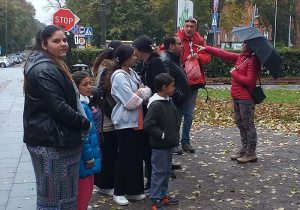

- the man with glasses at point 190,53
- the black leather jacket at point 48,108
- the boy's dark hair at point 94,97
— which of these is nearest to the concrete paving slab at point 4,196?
the boy's dark hair at point 94,97

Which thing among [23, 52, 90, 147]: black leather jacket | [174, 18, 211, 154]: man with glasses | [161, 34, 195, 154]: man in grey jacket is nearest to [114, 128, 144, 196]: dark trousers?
[161, 34, 195, 154]: man in grey jacket

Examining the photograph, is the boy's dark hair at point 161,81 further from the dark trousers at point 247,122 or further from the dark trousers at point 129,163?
the dark trousers at point 247,122

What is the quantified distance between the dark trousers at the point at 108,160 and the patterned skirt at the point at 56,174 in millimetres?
1776

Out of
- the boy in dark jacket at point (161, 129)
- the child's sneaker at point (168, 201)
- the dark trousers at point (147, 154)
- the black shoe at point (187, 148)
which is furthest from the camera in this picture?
the black shoe at point (187, 148)

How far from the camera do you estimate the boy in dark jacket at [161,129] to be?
506 cm

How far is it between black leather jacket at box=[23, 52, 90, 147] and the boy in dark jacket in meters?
1.53

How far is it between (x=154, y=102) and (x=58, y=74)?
5.64 feet

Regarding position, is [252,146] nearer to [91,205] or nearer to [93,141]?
[91,205]

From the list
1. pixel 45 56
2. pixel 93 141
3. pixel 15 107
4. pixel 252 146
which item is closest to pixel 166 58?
pixel 252 146

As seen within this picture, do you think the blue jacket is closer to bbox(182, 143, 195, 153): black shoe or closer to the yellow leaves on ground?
bbox(182, 143, 195, 153): black shoe

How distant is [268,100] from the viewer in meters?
15.2

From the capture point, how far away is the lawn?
11.1m

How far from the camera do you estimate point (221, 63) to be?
2550cm

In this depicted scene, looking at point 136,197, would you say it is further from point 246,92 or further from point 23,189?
point 246,92
